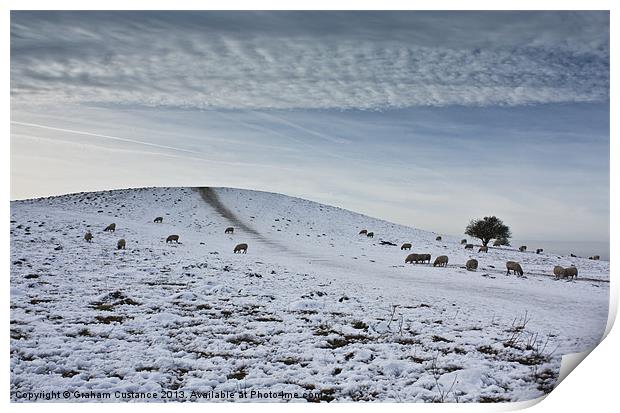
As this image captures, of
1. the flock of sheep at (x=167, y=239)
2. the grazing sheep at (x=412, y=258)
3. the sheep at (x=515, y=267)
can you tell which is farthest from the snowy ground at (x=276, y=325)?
the grazing sheep at (x=412, y=258)

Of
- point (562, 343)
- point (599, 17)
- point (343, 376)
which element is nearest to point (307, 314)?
point (343, 376)

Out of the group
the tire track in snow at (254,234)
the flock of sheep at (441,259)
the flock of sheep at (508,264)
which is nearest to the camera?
the flock of sheep at (508,264)

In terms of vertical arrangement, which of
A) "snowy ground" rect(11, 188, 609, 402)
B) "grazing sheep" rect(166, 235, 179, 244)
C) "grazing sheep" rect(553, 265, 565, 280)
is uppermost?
"grazing sheep" rect(166, 235, 179, 244)

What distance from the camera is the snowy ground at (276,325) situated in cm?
569

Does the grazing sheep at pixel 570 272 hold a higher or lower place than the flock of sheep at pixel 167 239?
lower

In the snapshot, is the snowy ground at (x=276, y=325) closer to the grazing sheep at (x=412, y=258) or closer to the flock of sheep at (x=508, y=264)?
the flock of sheep at (x=508, y=264)

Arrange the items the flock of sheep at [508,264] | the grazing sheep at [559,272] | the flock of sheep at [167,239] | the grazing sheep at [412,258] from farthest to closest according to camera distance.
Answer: the grazing sheep at [412,258]
the flock of sheep at [167,239]
the grazing sheep at [559,272]
the flock of sheep at [508,264]

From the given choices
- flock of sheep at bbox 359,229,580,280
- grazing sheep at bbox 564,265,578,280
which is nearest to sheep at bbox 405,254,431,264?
flock of sheep at bbox 359,229,580,280

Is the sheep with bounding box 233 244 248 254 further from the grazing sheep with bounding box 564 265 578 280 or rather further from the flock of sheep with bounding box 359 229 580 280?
the grazing sheep with bounding box 564 265 578 280

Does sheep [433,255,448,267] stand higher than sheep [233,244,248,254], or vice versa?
sheep [233,244,248,254]

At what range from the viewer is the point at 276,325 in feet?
23.6

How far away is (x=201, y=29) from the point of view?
25.5 feet

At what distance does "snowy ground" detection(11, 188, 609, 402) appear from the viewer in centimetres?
569

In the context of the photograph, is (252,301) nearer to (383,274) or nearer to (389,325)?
(389,325)
